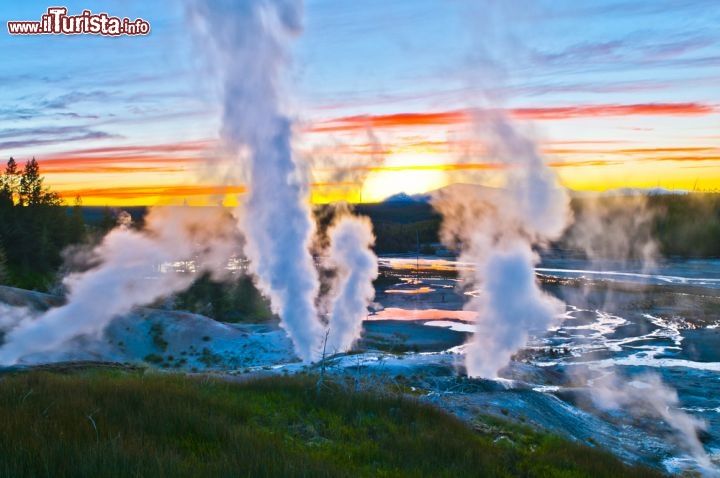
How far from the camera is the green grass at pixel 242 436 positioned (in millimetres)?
6715

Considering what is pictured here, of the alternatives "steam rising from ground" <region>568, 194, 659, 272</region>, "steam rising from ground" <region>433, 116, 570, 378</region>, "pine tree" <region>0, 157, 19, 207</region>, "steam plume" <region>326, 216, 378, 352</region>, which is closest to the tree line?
"pine tree" <region>0, 157, 19, 207</region>

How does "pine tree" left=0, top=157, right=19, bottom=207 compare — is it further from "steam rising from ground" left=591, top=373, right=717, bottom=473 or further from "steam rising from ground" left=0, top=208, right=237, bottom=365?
"steam rising from ground" left=591, top=373, right=717, bottom=473

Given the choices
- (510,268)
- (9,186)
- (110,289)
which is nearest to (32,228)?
(9,186)

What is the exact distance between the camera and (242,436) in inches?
320

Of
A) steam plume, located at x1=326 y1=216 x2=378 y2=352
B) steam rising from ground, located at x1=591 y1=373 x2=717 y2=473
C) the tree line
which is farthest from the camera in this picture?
the tree line

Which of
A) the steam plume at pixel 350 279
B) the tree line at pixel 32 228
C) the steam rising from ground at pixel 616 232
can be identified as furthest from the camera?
the steam rising from ground at pixel 616 232

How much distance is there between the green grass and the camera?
6715mm

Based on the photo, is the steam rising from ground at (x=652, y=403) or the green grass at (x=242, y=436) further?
the steam rising from ground at (x=652, y=403)

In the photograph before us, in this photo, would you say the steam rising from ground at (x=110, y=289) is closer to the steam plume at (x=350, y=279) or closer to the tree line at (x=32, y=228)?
the steam plume at (x=350, y=279)

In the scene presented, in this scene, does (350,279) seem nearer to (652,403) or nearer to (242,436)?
(652,403)

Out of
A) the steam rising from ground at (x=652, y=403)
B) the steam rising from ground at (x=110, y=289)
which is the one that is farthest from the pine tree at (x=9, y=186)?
the steam rising from ground at (x=652, y=403)

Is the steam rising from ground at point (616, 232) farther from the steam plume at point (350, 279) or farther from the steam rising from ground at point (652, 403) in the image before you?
the steam rising from ground at point (652, 403)

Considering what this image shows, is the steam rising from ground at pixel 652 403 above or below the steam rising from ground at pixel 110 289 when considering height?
below

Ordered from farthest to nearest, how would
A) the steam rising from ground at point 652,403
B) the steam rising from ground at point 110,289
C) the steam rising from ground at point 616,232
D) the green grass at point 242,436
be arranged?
the steam rising from ground at point 616,232 → the steam rising from ground at point 110,289 → the steam rising from ground at point 652,403 → the green grass at point 242,436
